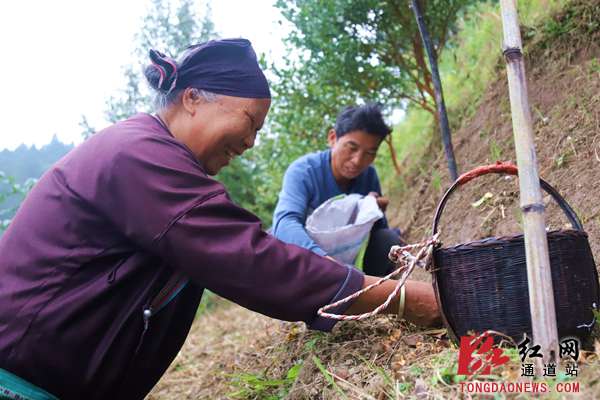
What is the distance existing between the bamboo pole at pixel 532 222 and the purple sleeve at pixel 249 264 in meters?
0.58

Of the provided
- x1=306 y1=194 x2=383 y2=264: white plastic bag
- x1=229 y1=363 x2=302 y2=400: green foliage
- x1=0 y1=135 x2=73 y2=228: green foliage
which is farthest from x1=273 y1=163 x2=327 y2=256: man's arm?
x1=0 y1=135 x2=73 y2=228: green foliage

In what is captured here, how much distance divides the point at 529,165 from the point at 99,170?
127 cm

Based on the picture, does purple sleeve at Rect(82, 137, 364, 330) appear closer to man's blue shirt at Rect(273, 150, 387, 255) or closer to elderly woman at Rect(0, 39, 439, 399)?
elderly woman at Rect(0, 39, 439, 399)

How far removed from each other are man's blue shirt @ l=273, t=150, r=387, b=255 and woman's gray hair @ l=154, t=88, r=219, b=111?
112cm

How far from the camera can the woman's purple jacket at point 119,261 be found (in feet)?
5.26

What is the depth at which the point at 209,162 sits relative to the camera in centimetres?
205

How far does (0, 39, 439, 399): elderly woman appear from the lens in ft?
5.26

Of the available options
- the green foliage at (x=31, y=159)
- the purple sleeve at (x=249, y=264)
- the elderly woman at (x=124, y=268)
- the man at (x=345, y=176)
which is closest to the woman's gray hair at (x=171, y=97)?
the elderly woman at (x=124, y=268)

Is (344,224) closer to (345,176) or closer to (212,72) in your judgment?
(345,176)

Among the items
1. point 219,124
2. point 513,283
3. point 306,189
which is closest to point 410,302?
point 513,283

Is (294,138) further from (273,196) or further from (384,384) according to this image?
(384,384)

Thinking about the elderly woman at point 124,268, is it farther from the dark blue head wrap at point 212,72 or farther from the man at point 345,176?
the man at point 345,176

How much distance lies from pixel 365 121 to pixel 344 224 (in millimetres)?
725

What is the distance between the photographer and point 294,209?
10.4ft
